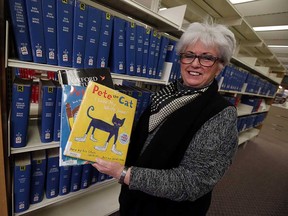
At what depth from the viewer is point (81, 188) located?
1244 millimetres

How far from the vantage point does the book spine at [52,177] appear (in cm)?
103

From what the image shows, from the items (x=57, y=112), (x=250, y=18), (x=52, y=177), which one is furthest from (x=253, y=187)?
(x=250, y=18)

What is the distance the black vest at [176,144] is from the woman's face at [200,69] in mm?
50

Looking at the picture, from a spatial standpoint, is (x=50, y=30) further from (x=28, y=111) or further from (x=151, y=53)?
(x=151, y=53)

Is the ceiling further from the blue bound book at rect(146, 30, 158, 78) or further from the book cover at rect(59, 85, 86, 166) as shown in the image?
the book cover at rect(59, 85, 86, 166)

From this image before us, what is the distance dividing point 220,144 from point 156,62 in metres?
0.83

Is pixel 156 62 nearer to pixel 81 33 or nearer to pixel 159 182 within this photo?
pixel 81 33

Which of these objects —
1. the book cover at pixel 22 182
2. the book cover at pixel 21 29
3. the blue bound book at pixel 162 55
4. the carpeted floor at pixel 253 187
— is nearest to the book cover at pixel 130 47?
the blue bound book at pixel 162 55

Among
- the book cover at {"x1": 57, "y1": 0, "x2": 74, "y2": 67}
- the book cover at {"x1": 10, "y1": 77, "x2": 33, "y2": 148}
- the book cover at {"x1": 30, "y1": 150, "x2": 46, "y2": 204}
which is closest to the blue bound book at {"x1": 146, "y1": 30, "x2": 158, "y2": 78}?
the book cover at {"x1": 57, "y1": 0, "x2": 74, "y2": 67}

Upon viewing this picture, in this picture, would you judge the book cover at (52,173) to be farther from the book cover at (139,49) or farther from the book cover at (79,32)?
the book cover at (139,49)

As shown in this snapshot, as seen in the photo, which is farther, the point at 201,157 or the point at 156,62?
the point at 156,62

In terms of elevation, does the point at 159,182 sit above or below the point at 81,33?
below

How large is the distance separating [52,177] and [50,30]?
851 mm

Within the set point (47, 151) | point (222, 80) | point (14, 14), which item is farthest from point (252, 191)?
point (14, 14)
